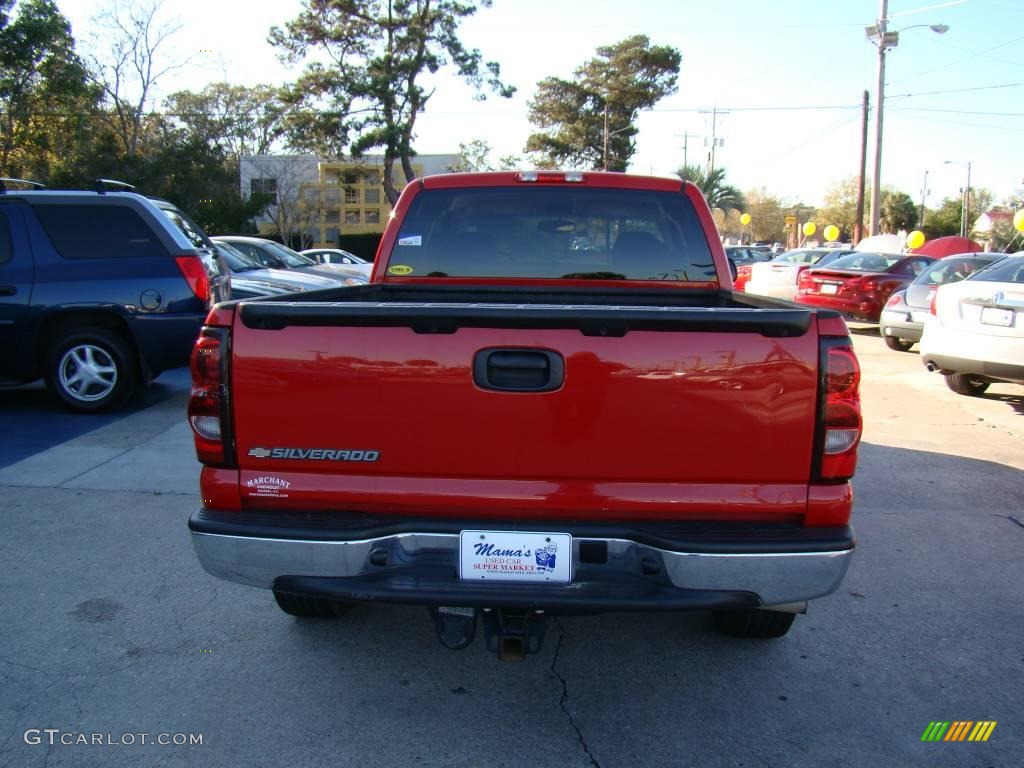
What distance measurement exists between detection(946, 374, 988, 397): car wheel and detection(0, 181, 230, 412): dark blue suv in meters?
7.84

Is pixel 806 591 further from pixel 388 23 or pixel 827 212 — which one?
pixel 827 212

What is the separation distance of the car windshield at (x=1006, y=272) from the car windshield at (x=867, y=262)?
23.2ft

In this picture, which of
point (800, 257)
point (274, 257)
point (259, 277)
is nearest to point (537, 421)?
point (259, 277)

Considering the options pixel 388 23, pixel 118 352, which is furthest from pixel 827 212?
pixel 118 352

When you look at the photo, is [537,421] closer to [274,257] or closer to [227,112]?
[274,257]

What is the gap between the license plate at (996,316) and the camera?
25.6 feet

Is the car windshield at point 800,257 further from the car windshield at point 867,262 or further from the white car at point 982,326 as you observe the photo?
the white car at point 982,326

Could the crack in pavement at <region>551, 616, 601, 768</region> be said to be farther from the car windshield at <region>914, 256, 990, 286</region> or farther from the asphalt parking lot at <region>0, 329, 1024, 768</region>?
the car windshield at <region>914, 256, 990, 286</region>

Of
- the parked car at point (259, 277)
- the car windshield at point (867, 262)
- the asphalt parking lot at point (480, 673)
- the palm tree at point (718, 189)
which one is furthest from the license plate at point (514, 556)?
the palm tree at point (718, 189)

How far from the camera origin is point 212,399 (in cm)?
278

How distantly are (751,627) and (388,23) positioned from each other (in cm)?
3762

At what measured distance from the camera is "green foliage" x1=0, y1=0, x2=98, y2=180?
27469mm

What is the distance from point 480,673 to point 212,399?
5.10ft

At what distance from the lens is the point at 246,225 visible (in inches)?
1618
